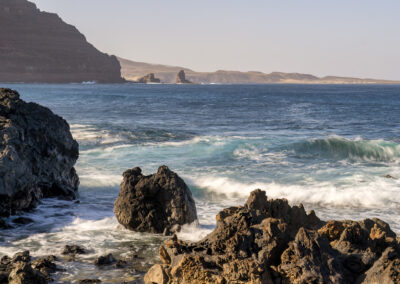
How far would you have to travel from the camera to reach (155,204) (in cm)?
960

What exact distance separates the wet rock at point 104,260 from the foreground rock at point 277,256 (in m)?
1.46

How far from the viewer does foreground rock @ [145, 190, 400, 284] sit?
17.4 feet

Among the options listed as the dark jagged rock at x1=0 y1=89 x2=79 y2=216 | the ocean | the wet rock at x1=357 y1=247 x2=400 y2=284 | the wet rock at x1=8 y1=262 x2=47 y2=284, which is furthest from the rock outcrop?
the wet rock at x1=357 y1=247 x2=400 y2=284

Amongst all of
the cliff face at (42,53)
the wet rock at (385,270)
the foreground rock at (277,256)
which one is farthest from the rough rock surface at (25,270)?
the cliff face at (42,53)

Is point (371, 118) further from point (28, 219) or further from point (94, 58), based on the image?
point (94, 58)

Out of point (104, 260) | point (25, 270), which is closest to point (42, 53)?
point (104, 260)

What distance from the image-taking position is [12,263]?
6.86 m

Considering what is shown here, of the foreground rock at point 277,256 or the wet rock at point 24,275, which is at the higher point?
the foreground rock at point 277,256

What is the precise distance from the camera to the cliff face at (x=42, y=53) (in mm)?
165625

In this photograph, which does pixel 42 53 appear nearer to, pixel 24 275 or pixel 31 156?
pixel 31 156

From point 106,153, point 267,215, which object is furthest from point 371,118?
point 267,215

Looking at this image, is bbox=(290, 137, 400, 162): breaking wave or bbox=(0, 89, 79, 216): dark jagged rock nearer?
bbox=(0, 89, 79, 216): dark jagged rock

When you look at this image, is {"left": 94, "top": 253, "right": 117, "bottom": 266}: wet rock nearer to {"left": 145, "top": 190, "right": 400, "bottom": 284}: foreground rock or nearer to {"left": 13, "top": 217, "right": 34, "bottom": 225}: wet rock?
{"left": 145, "top": 190, "right": 400, "bottom": 284}: foreground rock

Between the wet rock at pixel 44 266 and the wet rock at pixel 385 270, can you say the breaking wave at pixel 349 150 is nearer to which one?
the wet rock at pixel 44 266
